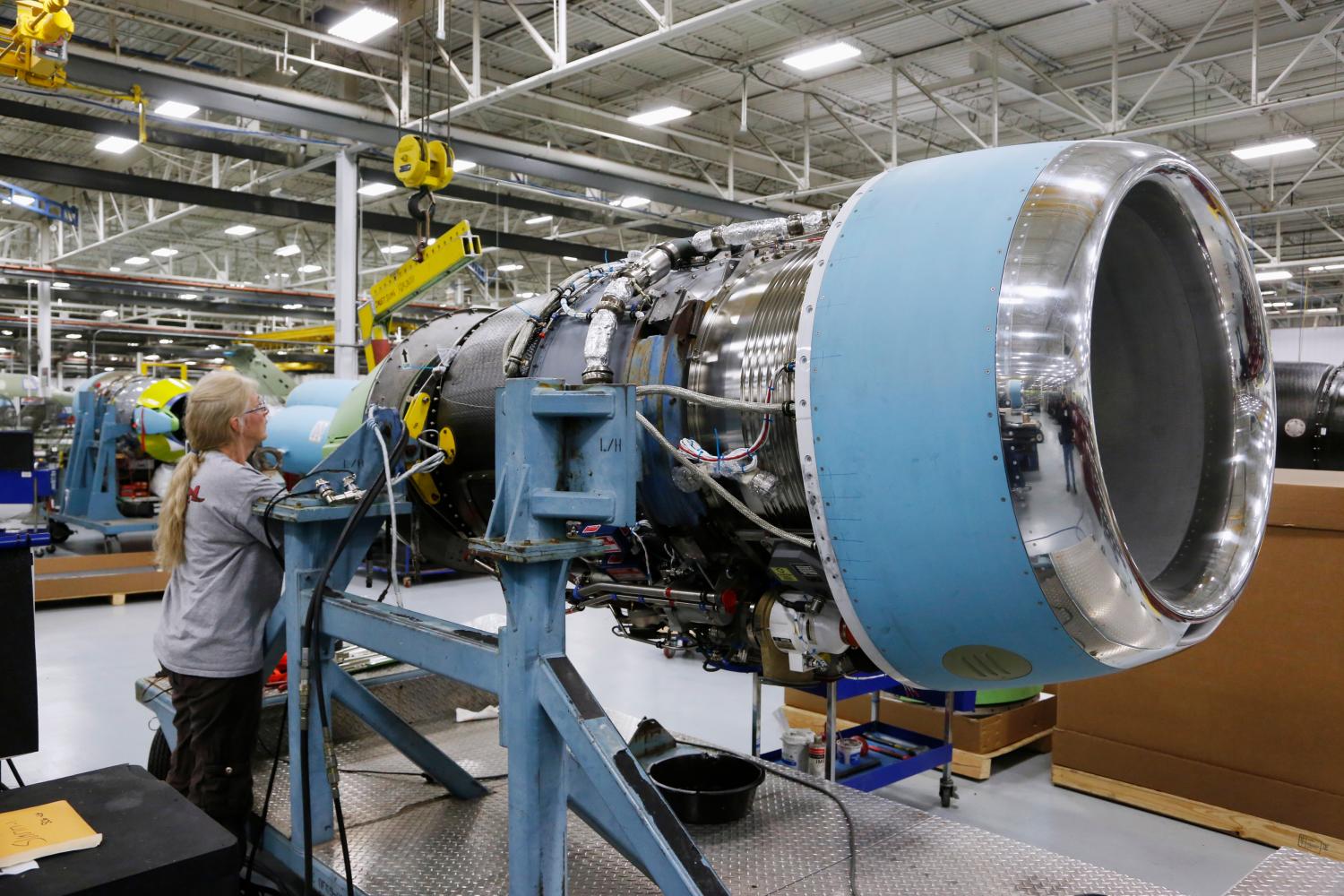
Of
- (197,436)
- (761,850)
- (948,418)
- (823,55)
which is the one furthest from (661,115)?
(948,418)

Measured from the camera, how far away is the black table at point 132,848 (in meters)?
1.43

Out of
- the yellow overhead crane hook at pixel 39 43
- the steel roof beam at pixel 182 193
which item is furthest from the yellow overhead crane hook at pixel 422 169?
the steel roof beam at pixel 182 193

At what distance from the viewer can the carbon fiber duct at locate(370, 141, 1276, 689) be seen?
146 centimetres

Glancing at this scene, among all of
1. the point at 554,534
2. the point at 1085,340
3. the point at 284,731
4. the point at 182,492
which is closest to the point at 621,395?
the point at 554,534

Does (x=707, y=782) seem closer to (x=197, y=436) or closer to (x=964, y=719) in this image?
(x=964, y=719)

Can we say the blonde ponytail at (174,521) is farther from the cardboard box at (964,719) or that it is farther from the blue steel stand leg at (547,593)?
the cardboard box at (964,719)

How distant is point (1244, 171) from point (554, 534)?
13804 millimetres

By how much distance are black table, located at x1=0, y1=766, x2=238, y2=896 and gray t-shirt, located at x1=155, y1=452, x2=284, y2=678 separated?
66 centimetres

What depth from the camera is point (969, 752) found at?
12.6ft

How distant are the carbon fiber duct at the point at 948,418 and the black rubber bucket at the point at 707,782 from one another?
0.39 m

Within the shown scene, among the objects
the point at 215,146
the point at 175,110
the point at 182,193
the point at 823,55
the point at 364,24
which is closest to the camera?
the point at 364,24

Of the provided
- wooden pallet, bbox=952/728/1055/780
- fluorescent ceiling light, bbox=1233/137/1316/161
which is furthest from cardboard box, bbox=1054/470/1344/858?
fluorescent ceiling light, bbox=1233/137/1316/161

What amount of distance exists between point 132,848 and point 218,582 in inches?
42.1

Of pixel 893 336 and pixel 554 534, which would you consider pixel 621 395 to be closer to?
pixel 554 534
